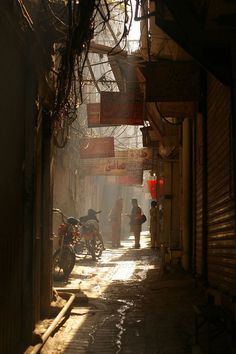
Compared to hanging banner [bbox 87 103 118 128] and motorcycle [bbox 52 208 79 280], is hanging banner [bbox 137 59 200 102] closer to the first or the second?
motorcycle [bbox 52 208 79 280]

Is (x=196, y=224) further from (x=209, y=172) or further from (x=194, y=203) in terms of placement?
(x=209, y=172)

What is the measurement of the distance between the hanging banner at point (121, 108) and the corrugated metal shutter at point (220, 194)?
10.5ft

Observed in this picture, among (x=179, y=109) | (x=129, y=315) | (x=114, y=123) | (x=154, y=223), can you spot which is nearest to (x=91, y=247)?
(x=154, y=223)

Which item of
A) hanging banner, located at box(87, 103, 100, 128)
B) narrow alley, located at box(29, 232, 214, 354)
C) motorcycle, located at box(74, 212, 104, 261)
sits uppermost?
hanging banner, located at box(87, 103, 100, 128)

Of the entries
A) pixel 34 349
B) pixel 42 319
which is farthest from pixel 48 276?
pixel 34 349

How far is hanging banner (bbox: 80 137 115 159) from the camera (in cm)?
2016

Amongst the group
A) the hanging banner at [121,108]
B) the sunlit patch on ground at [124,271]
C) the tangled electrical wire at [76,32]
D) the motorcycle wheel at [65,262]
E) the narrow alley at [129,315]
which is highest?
the hanging banner at [121,108]

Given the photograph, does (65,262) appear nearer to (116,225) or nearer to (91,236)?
(91,236)

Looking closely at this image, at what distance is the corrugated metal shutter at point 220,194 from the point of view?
21.4 feet

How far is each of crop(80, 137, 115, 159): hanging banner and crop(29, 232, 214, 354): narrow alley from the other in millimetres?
7422

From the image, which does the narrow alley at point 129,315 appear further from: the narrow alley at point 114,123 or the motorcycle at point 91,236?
the motorcycle at point 91,236

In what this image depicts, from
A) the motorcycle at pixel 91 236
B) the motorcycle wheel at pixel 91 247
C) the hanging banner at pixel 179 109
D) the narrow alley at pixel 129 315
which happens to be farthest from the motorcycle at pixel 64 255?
the motorcycle wheel at pixel 91 247

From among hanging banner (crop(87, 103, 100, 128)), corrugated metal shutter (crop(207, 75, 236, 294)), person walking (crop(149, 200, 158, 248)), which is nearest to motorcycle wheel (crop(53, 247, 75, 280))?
corrugated metal shutter (crop(207, 75, 236, 294))

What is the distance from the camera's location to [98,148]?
66.9 ft
